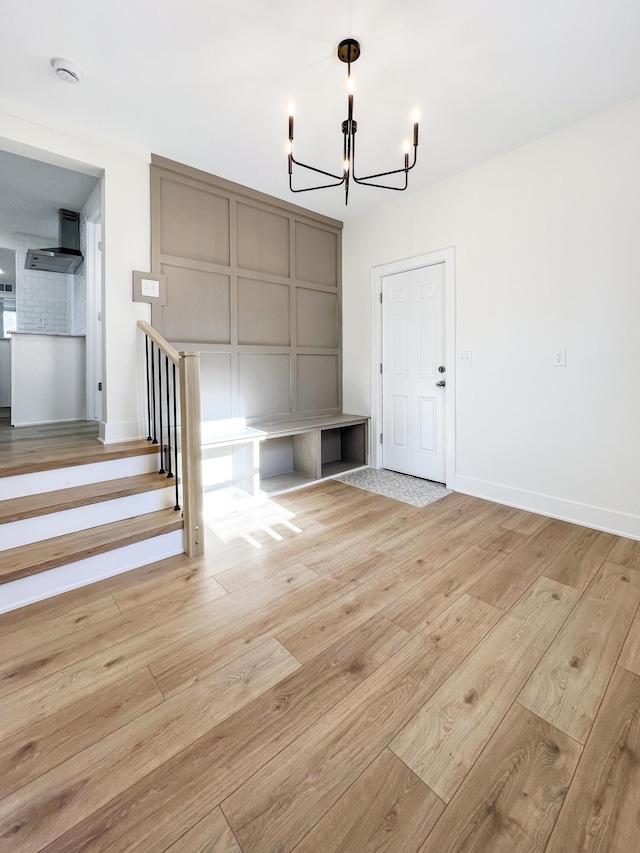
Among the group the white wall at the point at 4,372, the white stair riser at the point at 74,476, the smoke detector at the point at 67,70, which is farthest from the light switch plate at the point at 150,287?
the white wall at the point at 4,372

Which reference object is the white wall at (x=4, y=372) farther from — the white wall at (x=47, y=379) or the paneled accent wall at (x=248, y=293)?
the paneled accent wall at (x=248, y=293)

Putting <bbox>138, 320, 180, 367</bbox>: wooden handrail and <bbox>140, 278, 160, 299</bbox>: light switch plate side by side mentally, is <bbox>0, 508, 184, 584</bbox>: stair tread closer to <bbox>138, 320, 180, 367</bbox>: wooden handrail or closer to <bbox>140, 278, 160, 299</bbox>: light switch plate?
<bbox>138, 320, 180, 367</bbox>: wooden handrail

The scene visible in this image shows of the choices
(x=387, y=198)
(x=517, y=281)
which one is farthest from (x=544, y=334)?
(x=387, y=198)

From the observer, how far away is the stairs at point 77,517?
188 cm

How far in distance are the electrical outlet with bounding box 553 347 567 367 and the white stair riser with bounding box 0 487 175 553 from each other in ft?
9.27

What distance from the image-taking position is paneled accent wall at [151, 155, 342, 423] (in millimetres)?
3176

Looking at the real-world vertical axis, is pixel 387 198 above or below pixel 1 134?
above

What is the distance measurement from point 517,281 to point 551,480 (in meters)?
1.52

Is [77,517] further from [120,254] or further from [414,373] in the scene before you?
[414,373]

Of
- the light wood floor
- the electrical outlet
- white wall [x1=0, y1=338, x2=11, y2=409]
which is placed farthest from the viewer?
white wall [x1=0, y1=338, x2=11, y2=409]

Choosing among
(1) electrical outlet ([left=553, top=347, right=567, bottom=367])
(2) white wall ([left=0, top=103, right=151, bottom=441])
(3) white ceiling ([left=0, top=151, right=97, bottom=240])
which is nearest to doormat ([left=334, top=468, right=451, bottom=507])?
(1) electrical outlet ([left=553, top=347, right=567, bottom=367])

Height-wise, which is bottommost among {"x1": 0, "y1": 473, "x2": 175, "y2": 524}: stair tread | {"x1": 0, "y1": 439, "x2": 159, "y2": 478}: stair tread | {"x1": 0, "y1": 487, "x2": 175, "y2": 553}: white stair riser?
{"x1": 0, "y1": 487, "x2": 175, "y2": 553}: white stair riser

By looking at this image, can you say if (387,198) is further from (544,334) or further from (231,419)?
(231,419)

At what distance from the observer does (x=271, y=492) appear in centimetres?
342
